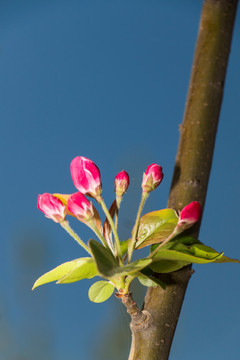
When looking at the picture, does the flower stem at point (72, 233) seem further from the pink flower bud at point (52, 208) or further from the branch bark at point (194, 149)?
the branch bark at point (194, 149)

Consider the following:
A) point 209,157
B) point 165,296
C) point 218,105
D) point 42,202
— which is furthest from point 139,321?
point 218,105

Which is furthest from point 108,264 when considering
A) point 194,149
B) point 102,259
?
point 194,149

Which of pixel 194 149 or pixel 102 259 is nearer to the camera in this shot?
pixel 102 259

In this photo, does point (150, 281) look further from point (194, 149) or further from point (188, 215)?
point (194, 149)

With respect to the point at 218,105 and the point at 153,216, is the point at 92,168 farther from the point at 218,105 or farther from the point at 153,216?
the point at 218,105

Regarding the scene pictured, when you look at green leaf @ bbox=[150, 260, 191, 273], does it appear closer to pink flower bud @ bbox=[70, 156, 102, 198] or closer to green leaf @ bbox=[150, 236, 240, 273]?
green leaf @ bbox=[150, 236, 240, 273]
